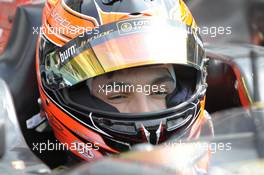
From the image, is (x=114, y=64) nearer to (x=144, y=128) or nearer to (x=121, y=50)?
(x=121, y=50)

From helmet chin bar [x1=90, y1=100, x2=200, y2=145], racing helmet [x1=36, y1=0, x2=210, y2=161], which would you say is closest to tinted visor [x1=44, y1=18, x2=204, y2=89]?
racing helmet [x1=36, y1=0, x2=210, y2=161]

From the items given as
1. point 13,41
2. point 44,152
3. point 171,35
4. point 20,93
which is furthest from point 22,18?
point 171,35

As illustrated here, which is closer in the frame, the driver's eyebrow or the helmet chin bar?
the helmet chin bar

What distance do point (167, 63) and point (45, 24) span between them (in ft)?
1.77

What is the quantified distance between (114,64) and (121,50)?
0.06 m

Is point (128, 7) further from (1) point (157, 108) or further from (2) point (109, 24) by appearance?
(1) point (157, 108)

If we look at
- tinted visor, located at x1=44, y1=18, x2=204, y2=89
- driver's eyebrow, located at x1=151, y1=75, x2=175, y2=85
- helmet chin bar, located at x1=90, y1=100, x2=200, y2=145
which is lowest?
helmet chin bar, located at x1=90, y1=100, x2=200, y2=145

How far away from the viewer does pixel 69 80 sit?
7.30ft

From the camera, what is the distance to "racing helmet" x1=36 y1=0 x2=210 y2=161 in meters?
2.15

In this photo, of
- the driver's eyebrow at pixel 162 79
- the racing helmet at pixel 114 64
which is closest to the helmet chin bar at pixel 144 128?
the racing helmet at pixel 114 64

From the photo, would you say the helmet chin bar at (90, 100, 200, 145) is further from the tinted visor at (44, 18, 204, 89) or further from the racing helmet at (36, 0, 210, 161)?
the tinted visor at (44, 18, 204, 89)

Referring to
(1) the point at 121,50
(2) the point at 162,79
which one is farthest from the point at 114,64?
(2) the point at 162,79

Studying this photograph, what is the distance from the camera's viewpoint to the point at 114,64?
215 centimetres

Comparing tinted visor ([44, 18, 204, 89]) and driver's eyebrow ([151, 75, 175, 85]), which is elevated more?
tinted visor ([44, 18, 204, 89])
